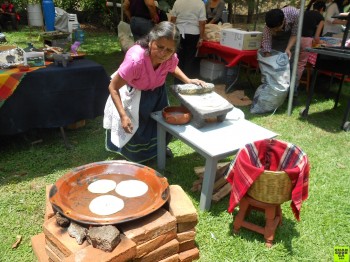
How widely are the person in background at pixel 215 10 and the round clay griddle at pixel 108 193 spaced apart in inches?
222

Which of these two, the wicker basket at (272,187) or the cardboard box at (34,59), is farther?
the cardboard box at (34,59)

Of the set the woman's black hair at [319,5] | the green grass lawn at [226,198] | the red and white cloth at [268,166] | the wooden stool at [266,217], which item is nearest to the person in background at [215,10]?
the woman's black hair at [319,5]

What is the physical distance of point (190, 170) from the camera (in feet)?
10.8

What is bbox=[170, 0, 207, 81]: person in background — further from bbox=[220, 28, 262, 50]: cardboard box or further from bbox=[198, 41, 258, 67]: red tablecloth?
bbox=[220, 28, 262, 50]: cardboard box

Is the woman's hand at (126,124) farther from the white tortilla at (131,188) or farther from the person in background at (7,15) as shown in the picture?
the person in background at (7,15)

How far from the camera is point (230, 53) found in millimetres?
5344

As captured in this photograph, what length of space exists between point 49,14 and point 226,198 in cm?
561

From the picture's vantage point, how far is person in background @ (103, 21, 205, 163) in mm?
2383

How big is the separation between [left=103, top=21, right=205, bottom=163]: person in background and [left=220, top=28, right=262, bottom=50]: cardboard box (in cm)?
243

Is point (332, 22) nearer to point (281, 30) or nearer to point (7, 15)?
point (281, 30)

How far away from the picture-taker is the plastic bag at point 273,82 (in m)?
4.74

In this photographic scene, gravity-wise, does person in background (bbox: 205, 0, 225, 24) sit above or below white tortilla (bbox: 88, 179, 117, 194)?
above

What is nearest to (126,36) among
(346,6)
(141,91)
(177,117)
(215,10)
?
(215,10)

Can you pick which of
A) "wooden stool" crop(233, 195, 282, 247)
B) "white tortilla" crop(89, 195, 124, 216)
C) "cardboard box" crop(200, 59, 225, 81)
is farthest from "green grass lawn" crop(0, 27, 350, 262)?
"cardboard box" crop(200, 59, 225, 81)
